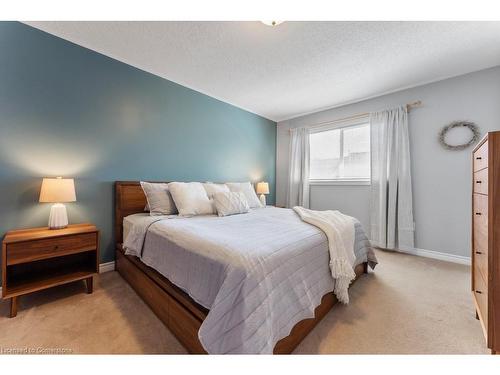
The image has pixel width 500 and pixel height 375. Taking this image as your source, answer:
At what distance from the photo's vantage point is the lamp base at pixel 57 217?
1811mm

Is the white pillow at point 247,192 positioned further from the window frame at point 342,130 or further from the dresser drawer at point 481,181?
the dresser drawer at point 481,181

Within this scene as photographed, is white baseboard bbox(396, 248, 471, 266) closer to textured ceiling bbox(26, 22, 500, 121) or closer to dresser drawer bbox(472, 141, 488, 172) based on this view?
dresser drawer bbox(472, 141, 488, 172)

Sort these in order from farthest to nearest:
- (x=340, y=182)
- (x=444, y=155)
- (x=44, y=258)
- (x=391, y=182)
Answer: (x=340, y=182), (x=391, y=182), (x=444, y=155), (x=44, y=258)

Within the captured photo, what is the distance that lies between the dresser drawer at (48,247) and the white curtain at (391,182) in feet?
12.2

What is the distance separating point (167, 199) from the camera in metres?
2.34

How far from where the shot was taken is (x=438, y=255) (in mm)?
2785

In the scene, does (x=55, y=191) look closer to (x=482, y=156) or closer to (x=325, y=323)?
(x=325, y=323)

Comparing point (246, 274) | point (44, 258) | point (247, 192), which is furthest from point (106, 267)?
point (246, 274)

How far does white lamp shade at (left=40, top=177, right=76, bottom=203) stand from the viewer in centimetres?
172

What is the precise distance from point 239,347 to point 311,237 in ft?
2.77

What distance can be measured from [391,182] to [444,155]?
2.25 ft

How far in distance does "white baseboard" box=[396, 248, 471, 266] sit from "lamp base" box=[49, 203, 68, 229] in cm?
416

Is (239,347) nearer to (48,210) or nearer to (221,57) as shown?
(48,210)
